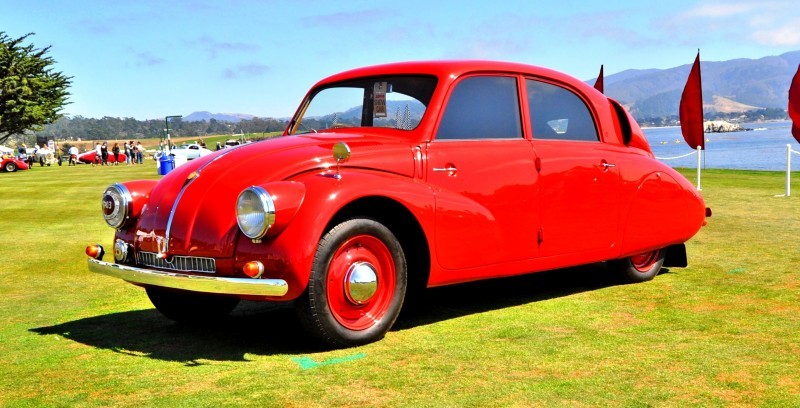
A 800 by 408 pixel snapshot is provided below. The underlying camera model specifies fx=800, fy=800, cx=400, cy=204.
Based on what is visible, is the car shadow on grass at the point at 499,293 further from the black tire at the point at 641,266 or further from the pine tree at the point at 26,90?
the pine tree at the point at 26,90

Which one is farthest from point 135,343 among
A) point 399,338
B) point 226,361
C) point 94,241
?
point 94,241

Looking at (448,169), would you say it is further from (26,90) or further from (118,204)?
(26,90)

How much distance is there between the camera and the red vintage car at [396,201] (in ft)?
14.3

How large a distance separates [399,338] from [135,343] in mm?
1611

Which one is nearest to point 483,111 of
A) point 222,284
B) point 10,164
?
point 222,284

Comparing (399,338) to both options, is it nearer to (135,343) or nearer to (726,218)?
(135,343)

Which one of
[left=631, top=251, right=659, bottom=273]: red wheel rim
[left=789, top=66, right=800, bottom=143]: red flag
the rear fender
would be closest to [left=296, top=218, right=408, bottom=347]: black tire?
the rear fender

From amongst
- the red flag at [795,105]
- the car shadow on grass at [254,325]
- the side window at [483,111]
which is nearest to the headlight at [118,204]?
the car shadow on grass at [254,325]

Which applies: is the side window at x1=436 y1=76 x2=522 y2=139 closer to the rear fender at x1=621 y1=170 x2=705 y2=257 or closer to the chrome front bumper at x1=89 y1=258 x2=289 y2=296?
the rear fender at x1=621 y1=170 x2=705 y2=257

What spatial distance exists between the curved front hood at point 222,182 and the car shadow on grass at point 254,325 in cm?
59

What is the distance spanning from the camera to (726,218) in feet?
37.6

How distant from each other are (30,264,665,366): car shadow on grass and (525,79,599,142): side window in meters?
1.24

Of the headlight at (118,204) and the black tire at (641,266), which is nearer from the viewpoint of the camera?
the headlight at (118,204)

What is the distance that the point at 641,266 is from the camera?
6.79 m
